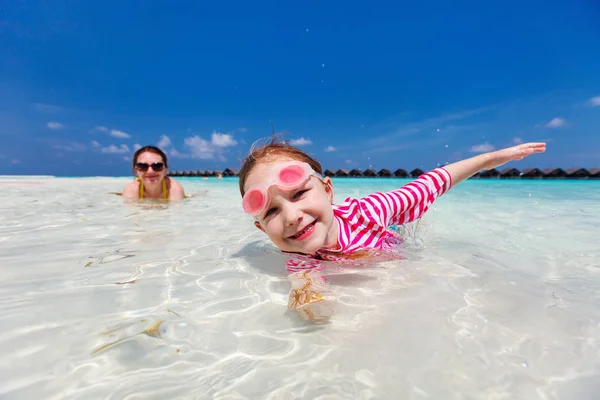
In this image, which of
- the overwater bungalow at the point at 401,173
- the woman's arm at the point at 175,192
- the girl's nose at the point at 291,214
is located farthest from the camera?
the overwater bungalow at the point at 401,173

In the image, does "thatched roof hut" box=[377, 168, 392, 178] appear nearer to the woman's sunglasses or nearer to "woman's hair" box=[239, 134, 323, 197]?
the woman's sunglasses

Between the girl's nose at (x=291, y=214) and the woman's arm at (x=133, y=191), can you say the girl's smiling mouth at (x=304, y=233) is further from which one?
the woman's arm at (x=133, y=191)

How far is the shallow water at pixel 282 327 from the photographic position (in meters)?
1.18

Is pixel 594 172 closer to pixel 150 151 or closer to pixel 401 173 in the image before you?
pixel 401 173

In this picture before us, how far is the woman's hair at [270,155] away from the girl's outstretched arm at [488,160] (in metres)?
1.49

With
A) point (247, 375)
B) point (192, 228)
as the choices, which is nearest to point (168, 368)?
point (247, 375)

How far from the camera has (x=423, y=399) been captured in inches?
43.5

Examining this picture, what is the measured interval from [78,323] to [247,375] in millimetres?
949

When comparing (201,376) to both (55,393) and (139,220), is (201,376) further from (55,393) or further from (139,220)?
(139,220)

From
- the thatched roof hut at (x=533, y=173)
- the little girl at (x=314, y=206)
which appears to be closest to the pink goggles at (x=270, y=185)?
the little girl at (x=314, y=206)

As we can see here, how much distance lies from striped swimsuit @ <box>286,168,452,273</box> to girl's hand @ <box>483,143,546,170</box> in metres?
0.54

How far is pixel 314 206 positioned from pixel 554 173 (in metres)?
30.1

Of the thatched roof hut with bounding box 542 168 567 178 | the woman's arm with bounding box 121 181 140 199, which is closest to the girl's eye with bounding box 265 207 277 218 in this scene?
the woman's arm with bounding box 121 181 140 199

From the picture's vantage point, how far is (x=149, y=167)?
7.11 meters
